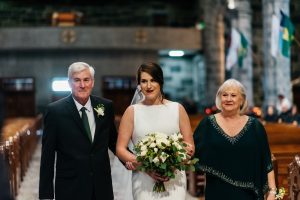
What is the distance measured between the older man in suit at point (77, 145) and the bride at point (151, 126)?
146 mm

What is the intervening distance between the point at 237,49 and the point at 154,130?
50.2ft

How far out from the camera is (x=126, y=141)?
4086 mm

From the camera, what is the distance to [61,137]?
158 inches

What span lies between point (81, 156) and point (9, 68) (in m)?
21.3

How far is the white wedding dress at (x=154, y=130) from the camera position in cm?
406

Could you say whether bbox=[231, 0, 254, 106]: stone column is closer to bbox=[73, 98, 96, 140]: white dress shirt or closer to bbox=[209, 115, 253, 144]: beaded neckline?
bbox=[209, 115, 253, 144]: beaded neckline

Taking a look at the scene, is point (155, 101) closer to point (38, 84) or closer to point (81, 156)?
point (81, 156)

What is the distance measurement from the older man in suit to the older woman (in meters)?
0.67

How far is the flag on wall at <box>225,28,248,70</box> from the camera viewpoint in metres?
18.8

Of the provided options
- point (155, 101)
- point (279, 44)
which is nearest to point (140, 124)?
point (155, 101)

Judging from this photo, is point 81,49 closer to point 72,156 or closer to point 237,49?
point 237,49

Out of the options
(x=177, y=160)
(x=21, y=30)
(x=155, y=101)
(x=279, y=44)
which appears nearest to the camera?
(x=177, y=160)

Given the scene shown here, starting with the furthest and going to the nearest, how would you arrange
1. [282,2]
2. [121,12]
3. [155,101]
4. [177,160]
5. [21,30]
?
1. [121,12]
2. [21,30]
3. [282,2]
4. [155,101]
5. [177,160]

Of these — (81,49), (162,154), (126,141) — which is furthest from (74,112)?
(81,49)
